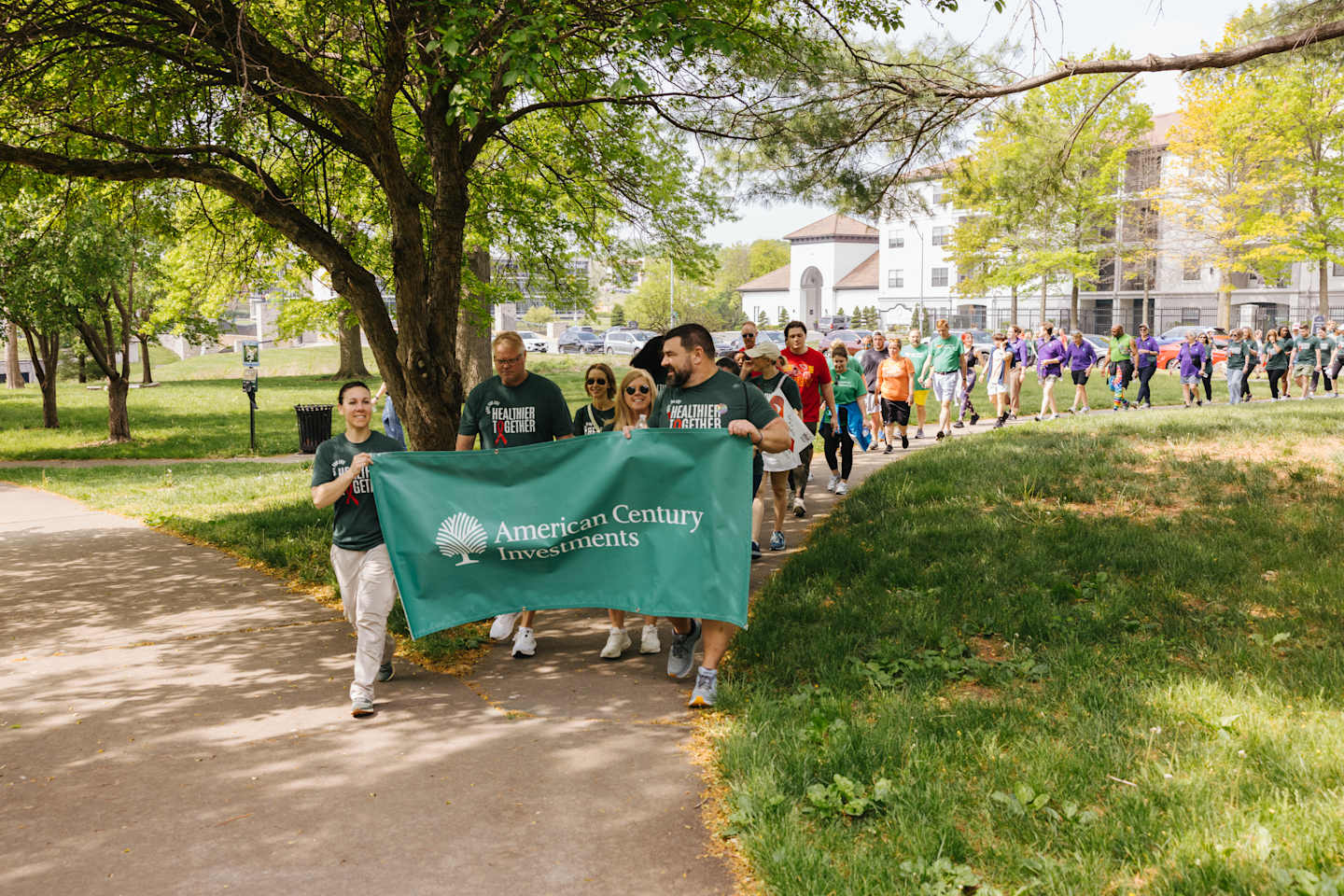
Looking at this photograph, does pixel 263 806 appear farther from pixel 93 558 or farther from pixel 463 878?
pixel 93 558

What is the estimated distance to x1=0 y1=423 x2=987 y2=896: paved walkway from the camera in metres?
4.02

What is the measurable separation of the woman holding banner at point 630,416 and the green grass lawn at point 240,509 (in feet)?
3.36

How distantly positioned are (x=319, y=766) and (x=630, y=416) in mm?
2829

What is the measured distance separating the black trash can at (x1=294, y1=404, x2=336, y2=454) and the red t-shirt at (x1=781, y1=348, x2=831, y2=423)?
35.7ft

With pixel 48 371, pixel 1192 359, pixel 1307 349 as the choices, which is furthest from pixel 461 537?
pixel 48 371

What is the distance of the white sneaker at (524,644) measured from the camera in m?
6.78

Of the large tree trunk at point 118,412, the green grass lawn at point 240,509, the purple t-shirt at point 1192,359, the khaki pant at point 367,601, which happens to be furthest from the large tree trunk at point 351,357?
the khaki pant at point 367,601

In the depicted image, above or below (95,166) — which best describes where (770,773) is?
below

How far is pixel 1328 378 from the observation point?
26.4 m

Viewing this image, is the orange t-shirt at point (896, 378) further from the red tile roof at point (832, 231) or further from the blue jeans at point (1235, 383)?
the red tile roof at point (832, 231)

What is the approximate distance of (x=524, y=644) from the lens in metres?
6.79

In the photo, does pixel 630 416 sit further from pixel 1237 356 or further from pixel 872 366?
pixel 1237 356

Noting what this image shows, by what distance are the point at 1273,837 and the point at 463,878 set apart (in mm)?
2967

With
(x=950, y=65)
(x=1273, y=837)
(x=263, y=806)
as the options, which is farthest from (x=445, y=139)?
(x=1273, y=837)
